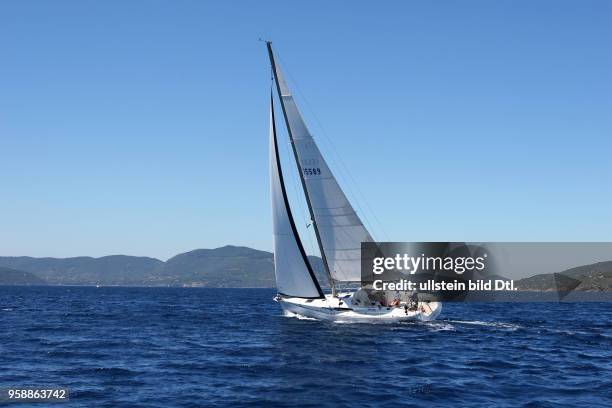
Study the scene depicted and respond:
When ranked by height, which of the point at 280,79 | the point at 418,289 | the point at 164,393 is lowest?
the point at 164,393

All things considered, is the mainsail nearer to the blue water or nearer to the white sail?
the white sail

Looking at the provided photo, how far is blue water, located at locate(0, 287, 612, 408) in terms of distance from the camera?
65.3 ft

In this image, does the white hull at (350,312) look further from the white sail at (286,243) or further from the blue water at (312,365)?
the white sail at (286,243)

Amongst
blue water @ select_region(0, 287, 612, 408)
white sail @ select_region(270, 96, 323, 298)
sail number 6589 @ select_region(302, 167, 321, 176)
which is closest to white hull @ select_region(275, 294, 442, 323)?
blue water @ select_region(0, 287, 612, 408)

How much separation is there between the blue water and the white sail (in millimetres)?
2549

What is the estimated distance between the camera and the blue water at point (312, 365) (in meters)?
19.9

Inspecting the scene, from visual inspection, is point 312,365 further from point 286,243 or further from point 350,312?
point 286,243

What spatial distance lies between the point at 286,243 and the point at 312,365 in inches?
645

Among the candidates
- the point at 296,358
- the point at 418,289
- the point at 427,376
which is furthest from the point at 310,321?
the point at 427,376

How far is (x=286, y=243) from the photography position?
41.5 meters

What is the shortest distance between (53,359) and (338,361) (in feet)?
42.1

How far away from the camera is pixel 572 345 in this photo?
3431 cm

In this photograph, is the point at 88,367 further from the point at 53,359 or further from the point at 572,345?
the point at 572,345

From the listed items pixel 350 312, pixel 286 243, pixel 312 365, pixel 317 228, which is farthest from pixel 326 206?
pixel 312 365
